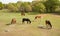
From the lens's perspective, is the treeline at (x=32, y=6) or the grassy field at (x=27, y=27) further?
the treeline at (x=32, y=6)

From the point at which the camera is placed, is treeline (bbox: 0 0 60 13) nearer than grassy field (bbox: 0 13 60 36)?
No

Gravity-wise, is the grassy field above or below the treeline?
below

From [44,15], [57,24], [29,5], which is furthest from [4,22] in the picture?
[57,24]

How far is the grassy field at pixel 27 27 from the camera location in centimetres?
226

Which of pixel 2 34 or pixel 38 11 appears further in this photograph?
pixel 38 11

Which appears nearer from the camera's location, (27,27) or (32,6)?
(27,27)

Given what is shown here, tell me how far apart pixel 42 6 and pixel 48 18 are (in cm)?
23

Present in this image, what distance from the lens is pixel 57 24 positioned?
2.31 meters

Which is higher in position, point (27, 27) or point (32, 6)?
point (32, 6)

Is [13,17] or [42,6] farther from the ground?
[42,6]

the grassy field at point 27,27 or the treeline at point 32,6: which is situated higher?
the treeline at point 32,6

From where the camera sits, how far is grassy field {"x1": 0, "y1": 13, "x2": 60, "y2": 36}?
226 cm

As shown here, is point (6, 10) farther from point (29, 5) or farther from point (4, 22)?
point (29, 5)

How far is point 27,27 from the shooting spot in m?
2.32
